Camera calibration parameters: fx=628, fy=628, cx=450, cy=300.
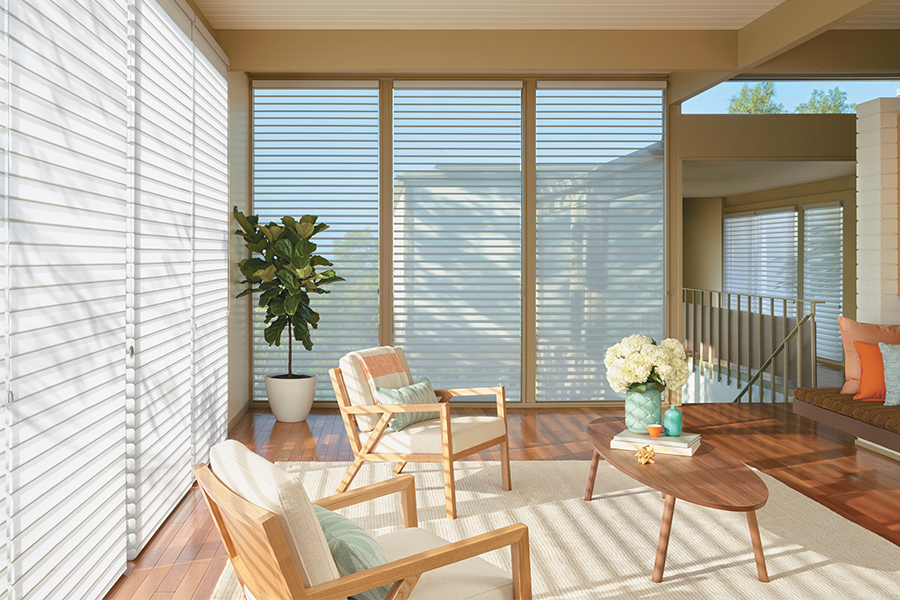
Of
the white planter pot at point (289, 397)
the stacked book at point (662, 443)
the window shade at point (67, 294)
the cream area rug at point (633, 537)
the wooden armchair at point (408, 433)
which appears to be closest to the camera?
the window shade at point (67, 294)

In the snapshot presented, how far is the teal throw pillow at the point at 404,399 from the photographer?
3.55 metres

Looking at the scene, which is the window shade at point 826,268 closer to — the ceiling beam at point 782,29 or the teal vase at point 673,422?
the ceiling beam at point 782,29

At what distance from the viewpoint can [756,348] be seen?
696 centimetres

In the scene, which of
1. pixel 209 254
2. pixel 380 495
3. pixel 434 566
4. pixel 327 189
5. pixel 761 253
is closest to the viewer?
pixel 434 566

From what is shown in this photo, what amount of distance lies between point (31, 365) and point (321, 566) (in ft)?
3.92

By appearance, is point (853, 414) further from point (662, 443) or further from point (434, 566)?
point (434, 566)

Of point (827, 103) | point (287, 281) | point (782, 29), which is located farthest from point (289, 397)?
point (827, 103)

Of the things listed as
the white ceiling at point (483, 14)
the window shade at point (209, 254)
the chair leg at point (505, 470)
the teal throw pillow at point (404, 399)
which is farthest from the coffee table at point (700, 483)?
the white ceiling at point (483, 14)

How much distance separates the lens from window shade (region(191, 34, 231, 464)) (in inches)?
154

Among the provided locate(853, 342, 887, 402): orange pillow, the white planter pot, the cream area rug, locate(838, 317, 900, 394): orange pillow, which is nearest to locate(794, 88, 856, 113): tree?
locate(838, 317, 900, 394): orange pillow

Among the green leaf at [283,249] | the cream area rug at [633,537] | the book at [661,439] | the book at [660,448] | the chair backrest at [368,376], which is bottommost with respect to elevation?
the cream area rug at [633,537]

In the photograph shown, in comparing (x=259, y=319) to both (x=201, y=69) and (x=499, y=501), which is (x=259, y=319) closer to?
(x=201, y=69)

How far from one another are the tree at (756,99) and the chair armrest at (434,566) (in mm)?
5423

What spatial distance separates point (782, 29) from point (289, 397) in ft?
15.0
